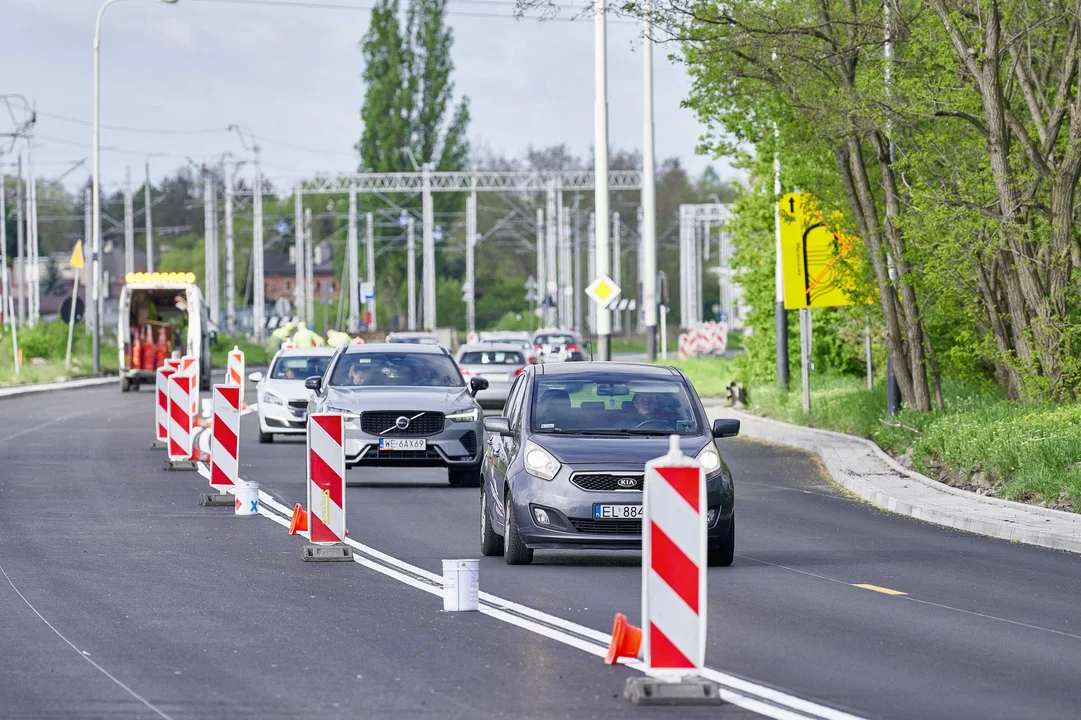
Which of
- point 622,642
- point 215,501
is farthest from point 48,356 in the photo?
point 622,642

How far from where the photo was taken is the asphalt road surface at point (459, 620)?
26.6ft

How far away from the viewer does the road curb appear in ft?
159

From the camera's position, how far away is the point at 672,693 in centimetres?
791

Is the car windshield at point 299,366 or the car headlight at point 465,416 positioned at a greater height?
the car windshield at point 299,366

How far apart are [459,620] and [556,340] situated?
4843 centimetres

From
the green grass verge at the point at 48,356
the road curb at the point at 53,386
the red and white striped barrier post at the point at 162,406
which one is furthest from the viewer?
the green grass verge at the point at 48,356

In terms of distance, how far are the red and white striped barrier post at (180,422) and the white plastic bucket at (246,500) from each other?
17.3 ft

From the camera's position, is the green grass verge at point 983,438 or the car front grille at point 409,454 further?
the car front grille at point 409,454

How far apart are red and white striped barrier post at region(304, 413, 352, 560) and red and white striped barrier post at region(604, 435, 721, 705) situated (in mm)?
5802

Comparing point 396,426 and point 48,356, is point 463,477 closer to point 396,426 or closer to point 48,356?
point 396,426

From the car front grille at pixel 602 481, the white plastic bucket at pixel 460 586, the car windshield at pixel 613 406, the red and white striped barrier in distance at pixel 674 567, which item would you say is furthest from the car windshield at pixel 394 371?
the red and white striped barrier in distance at pixel 674 567

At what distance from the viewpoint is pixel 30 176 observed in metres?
75.6

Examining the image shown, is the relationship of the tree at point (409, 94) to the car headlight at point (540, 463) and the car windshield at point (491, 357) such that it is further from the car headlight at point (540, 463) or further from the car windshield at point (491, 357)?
the car headlight at point (540, 463)

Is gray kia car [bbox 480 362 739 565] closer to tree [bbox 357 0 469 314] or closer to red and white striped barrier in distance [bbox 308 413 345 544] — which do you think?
red and white striped barrier in distance [bbox 308 413 345 544]
